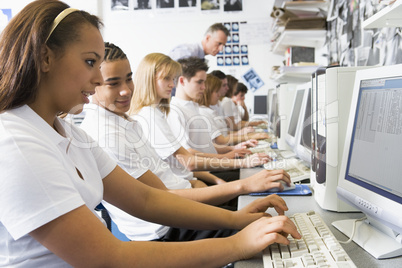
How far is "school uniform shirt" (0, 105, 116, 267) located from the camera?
56 cm

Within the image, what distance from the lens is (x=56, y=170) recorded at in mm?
607

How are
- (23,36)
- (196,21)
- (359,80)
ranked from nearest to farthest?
(23,36)
(359,80)
(196,21)

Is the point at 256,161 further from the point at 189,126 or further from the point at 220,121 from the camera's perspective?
the point at 220,121

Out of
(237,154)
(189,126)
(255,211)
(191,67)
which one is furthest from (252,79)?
(255,211)

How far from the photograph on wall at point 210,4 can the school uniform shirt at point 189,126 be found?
2.38 metres

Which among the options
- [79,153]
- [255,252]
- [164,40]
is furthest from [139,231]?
[164,40]

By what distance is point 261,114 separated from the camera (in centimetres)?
479

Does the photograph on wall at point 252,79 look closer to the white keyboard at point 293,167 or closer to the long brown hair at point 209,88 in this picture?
the long brown hair at point 209,88

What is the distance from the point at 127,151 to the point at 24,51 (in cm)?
62

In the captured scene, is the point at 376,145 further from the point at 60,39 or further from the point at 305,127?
the point at 305,127

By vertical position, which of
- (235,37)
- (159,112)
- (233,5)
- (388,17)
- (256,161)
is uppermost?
(233,5)

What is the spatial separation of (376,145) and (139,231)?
0.84m

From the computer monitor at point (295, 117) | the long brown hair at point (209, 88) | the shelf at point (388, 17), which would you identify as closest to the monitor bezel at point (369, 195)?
the shelf at point (388, 17)

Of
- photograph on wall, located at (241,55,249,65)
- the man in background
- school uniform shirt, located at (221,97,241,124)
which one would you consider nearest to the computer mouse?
the man in background
